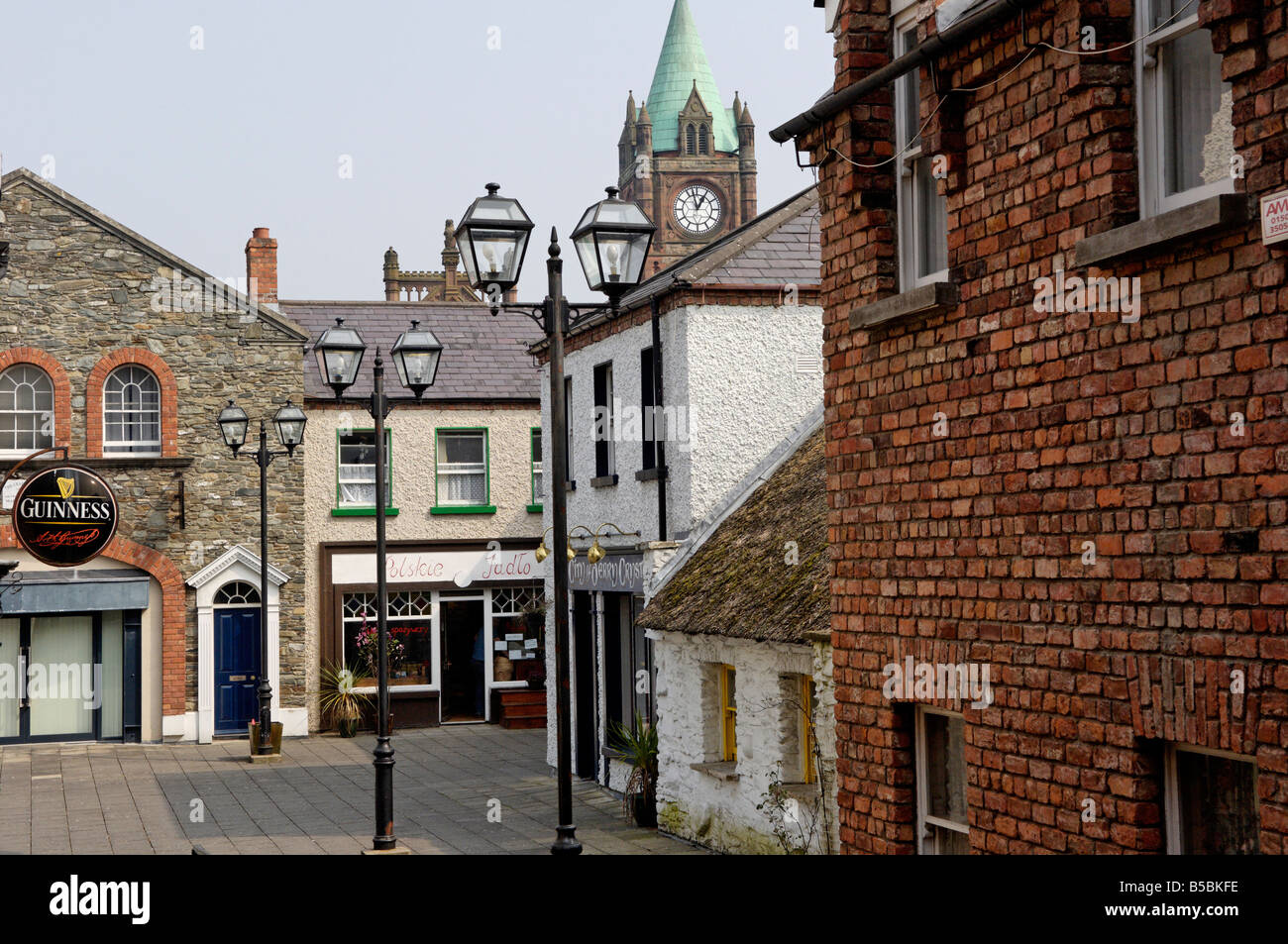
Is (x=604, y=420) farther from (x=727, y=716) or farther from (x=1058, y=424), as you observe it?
(x=1058, y=424)

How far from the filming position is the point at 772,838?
13.2 m

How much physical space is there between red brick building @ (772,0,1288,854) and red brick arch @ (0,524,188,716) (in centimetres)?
2120

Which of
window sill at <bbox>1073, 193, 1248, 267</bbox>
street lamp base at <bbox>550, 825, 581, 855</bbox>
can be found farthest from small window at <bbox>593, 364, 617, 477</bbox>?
window sill at <bbox>1073, 193, 1248, 267</bbox>

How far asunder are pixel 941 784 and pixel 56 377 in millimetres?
23030

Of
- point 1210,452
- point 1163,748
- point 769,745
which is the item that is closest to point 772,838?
point 769,745

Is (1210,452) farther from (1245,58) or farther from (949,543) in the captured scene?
(949,543)

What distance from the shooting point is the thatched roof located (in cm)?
1281

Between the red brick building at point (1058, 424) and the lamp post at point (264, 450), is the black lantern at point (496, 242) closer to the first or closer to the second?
the red brick building at point (1058, 424)

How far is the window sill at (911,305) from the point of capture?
7070 mm

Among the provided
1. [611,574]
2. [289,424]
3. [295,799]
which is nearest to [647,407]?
[611,574]

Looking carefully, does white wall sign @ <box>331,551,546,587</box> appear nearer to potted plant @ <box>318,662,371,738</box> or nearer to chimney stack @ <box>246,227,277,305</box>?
potted plant @ <box>318,662,371,738</box>

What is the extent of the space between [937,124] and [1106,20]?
47.3 inches

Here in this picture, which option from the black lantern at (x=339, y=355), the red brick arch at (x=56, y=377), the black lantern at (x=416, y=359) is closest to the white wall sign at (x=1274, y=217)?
the black lantern at (x=416, y=359)

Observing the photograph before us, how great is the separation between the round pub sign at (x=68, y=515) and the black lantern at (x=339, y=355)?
10.0m
